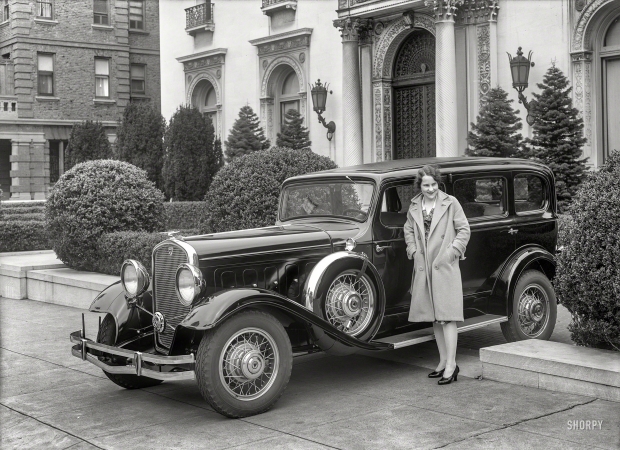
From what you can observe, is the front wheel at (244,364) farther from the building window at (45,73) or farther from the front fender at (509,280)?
the building window at (45,73)

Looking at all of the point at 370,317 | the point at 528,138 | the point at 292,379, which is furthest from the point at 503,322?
the point at 528,138

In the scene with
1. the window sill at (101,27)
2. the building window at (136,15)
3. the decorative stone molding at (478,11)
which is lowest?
the decorative stone molding at (478,11)

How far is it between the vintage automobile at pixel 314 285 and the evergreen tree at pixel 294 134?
12.8 metres

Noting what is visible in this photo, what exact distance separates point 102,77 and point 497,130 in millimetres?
30092

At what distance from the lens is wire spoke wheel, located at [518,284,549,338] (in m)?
7.87

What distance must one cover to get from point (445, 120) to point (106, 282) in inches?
335

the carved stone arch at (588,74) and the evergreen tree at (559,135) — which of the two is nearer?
the evergreen tree at (559,135)

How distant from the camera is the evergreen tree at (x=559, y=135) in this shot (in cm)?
1449

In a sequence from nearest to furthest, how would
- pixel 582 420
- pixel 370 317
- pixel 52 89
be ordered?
pixel 582 420 → pixel 370 317 → pixel 52 89

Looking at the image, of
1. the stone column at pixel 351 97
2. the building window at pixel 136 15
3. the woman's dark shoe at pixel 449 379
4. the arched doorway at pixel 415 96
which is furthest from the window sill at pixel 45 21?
the woman's dark shoe at pixel 449 379

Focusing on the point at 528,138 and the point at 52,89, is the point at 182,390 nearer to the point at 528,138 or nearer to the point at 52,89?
the point at 528,138

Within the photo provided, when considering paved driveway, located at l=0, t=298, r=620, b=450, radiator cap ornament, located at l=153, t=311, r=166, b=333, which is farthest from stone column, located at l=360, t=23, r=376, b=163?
radiator cap ornament, located at l=153, t=311, r=166, b=333

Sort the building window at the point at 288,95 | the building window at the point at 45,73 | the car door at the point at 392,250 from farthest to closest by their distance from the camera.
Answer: the building window at the point at 45,73, the building window at the point at 288,95, the car door at the point at 392,250

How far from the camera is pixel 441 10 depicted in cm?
1677
